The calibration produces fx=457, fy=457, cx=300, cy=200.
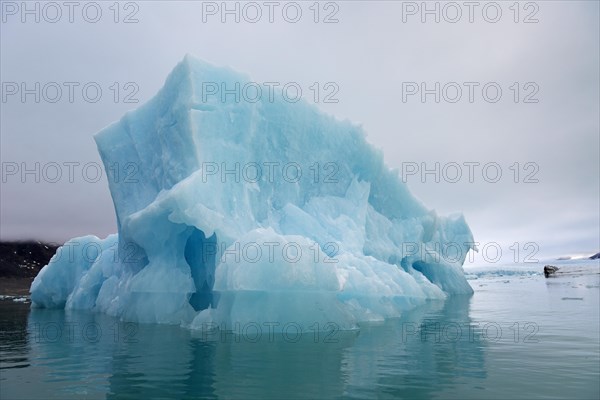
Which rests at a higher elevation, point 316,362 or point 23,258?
point 23,258

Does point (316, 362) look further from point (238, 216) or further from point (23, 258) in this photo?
point (23, 258)

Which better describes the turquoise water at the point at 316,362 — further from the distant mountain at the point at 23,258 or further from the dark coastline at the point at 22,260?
the distant mountain at the point at 23,258

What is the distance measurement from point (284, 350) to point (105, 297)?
455 inches

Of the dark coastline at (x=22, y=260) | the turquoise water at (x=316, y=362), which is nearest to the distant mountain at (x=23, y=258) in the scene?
the dark coastline at (x=22, y=260)

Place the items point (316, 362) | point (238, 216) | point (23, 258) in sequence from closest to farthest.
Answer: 1. point (316, 362)
2. point (238, 216)
3. point (23, 258)

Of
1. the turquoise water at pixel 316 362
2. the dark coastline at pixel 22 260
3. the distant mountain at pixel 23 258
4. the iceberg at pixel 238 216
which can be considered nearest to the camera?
the turquoise water at pixel 316 362

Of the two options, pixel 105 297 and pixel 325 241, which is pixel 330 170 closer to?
pixel 325 241

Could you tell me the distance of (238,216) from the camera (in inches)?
539

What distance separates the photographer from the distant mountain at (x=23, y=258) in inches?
3775

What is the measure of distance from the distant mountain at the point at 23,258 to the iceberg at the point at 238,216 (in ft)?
300

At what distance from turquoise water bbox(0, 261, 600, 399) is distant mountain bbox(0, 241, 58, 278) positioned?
99642 millimetres

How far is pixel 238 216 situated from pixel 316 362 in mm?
7064

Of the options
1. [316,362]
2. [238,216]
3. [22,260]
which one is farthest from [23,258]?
[316,362]

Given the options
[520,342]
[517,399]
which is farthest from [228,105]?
[517,399]
